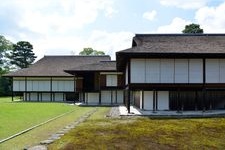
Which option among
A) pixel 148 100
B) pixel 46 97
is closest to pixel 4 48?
pixel 46 97

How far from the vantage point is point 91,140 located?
1102 centimetres

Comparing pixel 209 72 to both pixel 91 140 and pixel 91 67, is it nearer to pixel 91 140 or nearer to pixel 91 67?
pixel 91 140

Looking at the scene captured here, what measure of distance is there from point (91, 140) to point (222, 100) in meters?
16.1

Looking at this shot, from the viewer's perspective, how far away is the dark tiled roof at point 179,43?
2227 cm

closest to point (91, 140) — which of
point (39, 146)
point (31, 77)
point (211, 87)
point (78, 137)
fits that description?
point (78, 137)

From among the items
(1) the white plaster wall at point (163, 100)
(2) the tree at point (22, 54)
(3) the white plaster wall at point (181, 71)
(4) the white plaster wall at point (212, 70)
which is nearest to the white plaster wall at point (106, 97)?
(1) the white plaster wall at point (163, 100)

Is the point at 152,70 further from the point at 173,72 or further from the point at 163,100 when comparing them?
the point at 163,100

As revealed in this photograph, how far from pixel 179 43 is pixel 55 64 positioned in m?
27.6

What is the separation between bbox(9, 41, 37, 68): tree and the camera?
235 ft

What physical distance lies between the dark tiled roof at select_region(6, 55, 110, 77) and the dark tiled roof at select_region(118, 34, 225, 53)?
824 inches

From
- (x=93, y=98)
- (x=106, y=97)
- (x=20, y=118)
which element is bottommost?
(x=20, y=118)

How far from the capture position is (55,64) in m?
48.8

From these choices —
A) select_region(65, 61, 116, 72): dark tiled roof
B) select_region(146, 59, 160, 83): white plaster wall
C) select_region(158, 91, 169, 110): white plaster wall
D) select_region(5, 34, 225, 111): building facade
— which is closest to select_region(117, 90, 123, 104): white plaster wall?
select_region(65, 61, 116, 72): dark tiled roof

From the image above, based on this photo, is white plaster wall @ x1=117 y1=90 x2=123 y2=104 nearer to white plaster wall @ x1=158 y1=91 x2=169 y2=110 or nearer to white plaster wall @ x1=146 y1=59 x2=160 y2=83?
white plaster wall @ x1=158 y1=91 x2=169 y2=110
